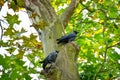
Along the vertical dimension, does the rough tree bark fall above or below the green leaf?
above

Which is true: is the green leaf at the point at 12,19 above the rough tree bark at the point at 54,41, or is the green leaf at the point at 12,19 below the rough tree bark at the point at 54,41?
below

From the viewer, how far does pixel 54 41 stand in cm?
404

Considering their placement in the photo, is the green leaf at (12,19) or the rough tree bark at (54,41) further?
the rough tree bark at (54,41)

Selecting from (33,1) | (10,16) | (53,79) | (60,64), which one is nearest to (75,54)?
→ (60,64)

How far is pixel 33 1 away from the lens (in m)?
4.53

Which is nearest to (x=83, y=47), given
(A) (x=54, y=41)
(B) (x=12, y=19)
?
(A) (x=54, y=41)

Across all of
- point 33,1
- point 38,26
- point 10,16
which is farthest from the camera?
point 33,1

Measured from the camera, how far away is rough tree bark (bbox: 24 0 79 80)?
3.45 m

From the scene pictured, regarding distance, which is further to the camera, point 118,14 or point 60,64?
point 118,14

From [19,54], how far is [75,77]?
0.98m

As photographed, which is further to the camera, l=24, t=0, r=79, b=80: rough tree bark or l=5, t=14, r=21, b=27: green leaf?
l=24, t=0, r=79, b=80: rough tree bark

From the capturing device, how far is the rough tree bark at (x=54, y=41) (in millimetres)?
3445

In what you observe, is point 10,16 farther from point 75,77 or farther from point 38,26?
point 75,77

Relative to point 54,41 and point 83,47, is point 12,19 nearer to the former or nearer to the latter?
point 54,41
